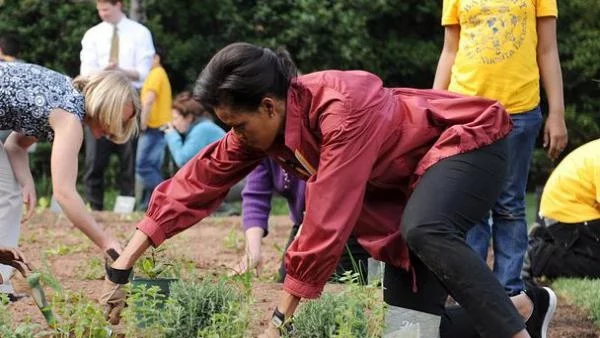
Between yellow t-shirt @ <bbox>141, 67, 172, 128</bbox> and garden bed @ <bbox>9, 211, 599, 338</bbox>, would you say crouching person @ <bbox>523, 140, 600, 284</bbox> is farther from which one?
yellow t-shirt @ <bbox>141, 67, 172, 128</bbox>

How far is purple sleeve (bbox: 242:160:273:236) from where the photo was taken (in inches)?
255

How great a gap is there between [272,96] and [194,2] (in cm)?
1173

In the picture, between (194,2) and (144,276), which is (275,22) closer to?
(194,2)

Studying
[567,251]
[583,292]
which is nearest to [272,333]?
[583,292]

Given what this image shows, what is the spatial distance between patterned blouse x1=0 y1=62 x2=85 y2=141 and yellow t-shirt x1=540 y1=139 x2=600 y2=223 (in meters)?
3.15

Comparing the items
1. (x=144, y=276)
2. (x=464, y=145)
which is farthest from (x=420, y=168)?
(x=144, y=276)

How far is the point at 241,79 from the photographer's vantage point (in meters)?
3.88

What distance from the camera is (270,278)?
6.66 meters

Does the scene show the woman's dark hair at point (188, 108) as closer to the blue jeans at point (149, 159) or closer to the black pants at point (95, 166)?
the blue jeans at point (149, 159)

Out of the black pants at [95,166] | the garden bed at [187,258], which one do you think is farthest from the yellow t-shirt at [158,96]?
the garden bed at [187,258]

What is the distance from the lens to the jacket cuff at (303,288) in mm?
3916

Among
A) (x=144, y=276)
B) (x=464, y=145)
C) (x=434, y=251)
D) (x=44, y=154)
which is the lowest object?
(x=44, y=154)

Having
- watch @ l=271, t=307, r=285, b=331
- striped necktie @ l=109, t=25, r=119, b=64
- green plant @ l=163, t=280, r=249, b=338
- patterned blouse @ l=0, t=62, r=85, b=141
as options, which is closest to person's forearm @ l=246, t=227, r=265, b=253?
patterned blouse @ l=0, t=62, r=85, b=141

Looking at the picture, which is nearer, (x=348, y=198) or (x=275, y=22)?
(x=348, y=198)
